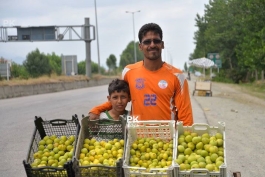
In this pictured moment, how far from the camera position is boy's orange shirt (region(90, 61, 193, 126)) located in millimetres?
4609

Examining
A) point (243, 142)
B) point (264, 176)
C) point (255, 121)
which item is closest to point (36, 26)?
point (255, 121)

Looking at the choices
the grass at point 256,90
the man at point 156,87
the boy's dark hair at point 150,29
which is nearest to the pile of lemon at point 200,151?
the man at point 156,87

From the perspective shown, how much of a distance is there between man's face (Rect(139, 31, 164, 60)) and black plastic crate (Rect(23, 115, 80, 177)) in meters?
1.04

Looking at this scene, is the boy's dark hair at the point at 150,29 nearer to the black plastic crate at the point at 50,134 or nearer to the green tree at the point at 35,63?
the black plastic crate at the point at 50,134

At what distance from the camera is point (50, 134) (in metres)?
4.80

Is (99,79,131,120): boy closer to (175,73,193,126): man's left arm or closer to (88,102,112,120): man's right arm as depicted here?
(88,102,112,120): man's right arm

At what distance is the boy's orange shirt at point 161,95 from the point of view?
181 inches

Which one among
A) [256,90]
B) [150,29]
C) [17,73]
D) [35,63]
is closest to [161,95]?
[150,29]

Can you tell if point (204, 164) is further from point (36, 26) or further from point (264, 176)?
point (36, 26)

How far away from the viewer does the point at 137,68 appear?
483 centimetres

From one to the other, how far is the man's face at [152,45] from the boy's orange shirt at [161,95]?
22 cm

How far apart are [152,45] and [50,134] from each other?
1.52 m

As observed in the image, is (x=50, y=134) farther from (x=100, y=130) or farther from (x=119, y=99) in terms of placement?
(x=119, y=99)

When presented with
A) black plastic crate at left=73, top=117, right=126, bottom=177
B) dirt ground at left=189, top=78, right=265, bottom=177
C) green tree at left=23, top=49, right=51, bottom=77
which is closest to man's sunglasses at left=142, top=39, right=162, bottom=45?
black plastic crate at left=73, top=117, right=126, bottom=177
